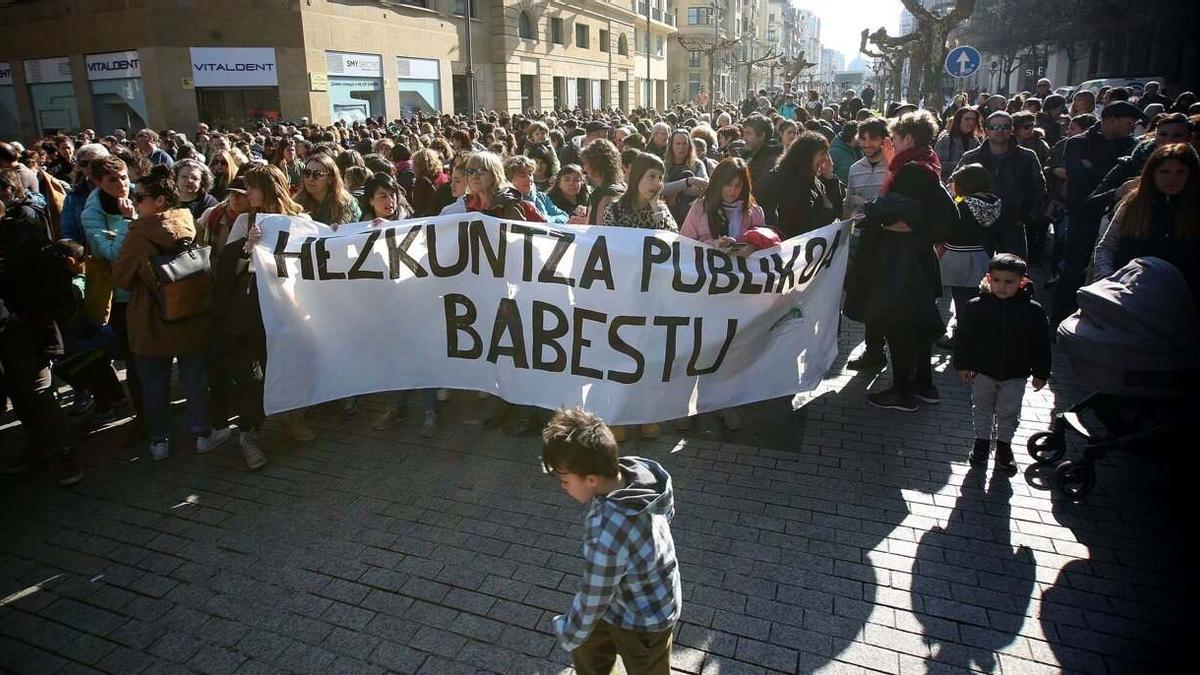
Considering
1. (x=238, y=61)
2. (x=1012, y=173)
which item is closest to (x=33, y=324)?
(x=1012, y=173)

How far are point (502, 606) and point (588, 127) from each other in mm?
8835

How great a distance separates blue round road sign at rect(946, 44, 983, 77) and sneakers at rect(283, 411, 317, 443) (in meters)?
10.4

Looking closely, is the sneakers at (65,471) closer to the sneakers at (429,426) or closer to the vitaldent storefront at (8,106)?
the sneakers at (429,426)

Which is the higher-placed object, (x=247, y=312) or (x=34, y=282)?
(x=34, y=282)

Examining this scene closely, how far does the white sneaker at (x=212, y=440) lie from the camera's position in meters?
5.42

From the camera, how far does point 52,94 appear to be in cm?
2844

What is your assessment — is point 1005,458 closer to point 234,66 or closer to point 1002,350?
point 1002,350

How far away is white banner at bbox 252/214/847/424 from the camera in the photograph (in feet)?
16.1

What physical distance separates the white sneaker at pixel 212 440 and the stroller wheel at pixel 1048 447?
5375 millimetres

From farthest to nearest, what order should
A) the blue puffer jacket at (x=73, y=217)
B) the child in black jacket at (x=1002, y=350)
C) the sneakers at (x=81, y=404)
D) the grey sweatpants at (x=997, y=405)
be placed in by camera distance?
the sneakers at (x=81, y=404) < the blue puffer jacket at (x=73, y=217) < the grey sweatpants at (x=997, y=405) < the child in black jacket at (x=1002, y=350)

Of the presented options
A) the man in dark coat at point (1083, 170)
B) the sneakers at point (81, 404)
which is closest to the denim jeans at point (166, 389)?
the sneakers at point (81, 404)

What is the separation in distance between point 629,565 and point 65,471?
434 cm

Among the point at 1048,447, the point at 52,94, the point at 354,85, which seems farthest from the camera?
the point at 52,94

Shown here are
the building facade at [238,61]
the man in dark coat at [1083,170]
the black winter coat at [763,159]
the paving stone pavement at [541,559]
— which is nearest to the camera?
the paving stone pavement at [541,559]
